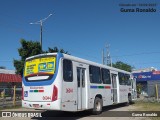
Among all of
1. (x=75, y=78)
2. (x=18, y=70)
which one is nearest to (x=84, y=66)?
(x=75, y=78)

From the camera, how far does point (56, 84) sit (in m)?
12.2

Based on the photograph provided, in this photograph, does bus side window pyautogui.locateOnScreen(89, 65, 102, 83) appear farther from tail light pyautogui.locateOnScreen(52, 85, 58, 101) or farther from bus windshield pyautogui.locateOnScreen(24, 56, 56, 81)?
tail light pyautogui.locateOnScreen(52, 85, 58, 101)

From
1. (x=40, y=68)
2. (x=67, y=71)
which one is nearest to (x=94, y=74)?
(x=67, y=71)

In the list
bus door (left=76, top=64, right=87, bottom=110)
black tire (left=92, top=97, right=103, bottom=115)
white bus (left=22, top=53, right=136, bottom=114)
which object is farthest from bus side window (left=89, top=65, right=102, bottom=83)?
black tire (left=92, top=97, right=103, bottom=115)

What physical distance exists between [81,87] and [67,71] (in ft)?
5.10

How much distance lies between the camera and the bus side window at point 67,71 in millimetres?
12688

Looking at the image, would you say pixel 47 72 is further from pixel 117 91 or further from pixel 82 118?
pixel 117 91

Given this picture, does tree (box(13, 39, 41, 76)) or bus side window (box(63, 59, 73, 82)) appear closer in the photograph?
bus side window (box(63, 59, 73, 82))

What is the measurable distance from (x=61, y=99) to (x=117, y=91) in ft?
26.4

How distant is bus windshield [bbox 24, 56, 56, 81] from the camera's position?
12656 mm

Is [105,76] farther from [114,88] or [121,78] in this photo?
[121,78]

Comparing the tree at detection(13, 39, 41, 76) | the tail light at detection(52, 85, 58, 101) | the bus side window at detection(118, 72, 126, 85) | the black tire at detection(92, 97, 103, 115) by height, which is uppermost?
the tree at detection(13, 39, 41, 76)

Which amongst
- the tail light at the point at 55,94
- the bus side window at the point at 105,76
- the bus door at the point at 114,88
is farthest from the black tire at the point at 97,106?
the tail light at the point at 55,94

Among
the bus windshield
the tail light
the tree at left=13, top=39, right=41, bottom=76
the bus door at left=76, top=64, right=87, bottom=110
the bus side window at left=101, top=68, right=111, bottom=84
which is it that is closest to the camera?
the tail light
